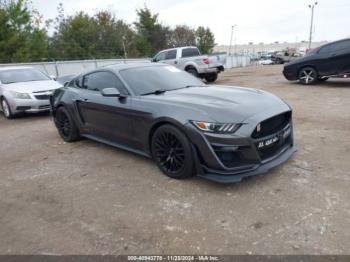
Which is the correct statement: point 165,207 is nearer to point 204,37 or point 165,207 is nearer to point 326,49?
point 326,49

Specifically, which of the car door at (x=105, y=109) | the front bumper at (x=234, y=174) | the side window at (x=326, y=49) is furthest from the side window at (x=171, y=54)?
the front bumper at (x=234, y=174)

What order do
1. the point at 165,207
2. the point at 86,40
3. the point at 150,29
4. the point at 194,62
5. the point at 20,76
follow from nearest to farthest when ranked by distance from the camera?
the point at 165,207, the point at 20,76, the point at 194,62, the point at 86,40, the point at 150,29

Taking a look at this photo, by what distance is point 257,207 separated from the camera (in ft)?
10.5

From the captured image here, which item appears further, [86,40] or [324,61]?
[86,40]

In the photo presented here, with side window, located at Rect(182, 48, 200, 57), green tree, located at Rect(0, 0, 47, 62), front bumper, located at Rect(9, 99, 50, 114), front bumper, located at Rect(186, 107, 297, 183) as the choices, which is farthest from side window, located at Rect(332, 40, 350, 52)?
green tree, located at Rect(0, 0, 47, 62)

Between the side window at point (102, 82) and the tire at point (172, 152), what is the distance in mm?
989

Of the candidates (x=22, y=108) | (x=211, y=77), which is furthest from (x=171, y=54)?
(x=22, y=108)

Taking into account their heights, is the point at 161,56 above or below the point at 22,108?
above

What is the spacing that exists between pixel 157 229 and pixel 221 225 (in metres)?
0.62

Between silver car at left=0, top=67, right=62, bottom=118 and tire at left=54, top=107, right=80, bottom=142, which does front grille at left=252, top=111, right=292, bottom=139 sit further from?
silver car at left=0, top=67, right=62, bottom=118

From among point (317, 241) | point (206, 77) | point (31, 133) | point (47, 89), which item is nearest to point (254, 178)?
point (317, 241)

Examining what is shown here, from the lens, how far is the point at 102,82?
198 inches

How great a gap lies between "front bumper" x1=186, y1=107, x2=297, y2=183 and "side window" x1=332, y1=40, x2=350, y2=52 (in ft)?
29.5

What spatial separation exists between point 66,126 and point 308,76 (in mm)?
9490
